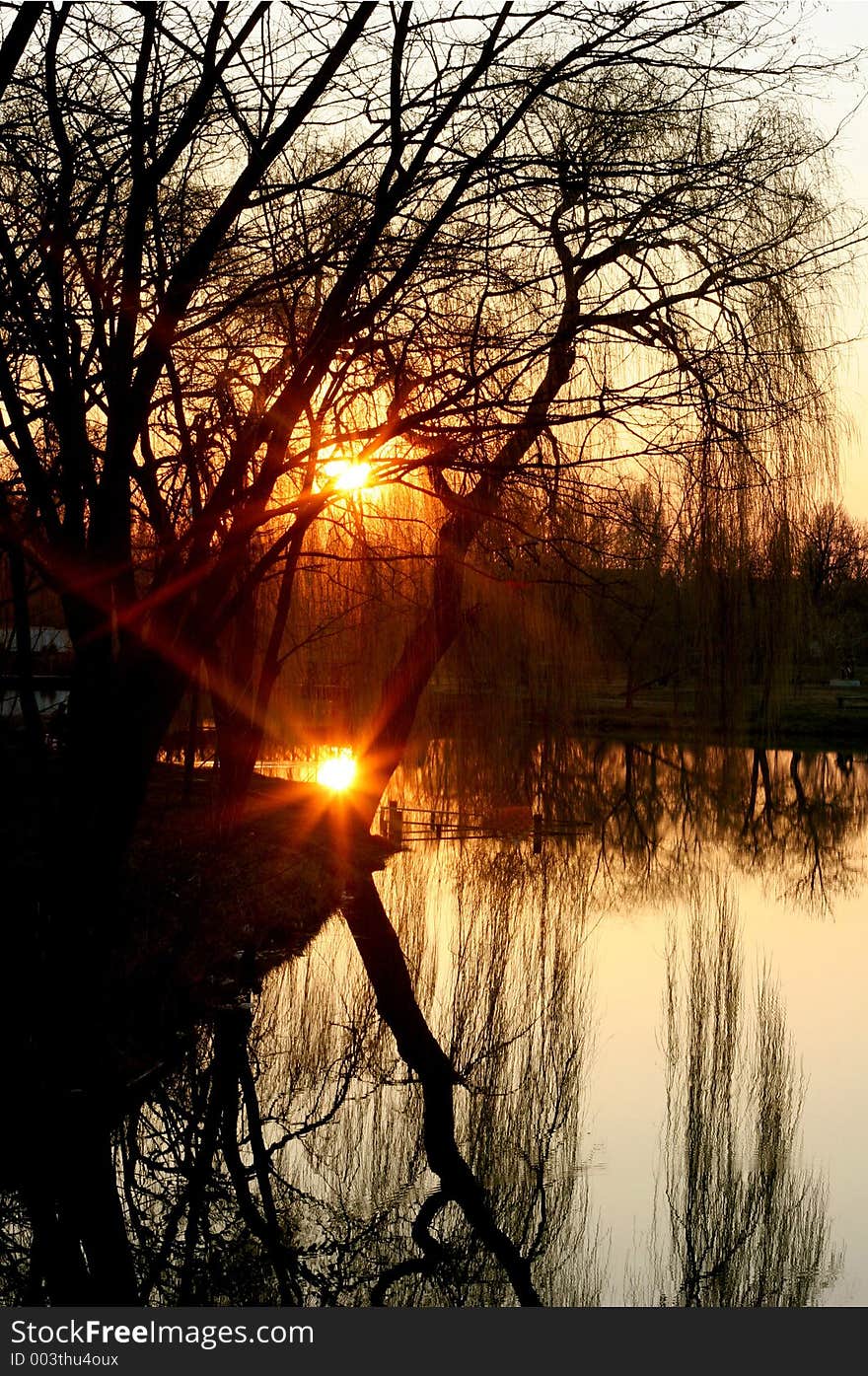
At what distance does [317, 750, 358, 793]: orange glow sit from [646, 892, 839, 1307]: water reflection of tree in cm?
642

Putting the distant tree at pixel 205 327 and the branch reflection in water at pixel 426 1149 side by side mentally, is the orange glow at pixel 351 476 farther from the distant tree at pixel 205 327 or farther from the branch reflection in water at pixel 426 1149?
the branch reflection in water at pixel 426 1149

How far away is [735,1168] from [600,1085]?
87 centimetres

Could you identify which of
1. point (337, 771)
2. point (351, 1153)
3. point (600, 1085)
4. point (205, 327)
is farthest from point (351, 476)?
point (337, 771)

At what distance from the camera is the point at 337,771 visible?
16.1 meters

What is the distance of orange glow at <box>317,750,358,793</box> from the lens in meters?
13.1

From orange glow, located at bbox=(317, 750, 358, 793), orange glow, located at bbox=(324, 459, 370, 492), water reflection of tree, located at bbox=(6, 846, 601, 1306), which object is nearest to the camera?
water reflection of tree, located at bbox=(6, 846, 601, 1306)

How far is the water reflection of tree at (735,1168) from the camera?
12.2 feet

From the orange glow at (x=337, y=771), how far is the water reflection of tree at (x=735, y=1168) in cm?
642

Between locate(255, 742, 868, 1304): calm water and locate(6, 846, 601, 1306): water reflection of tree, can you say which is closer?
locate(6, 846, 601, 1306): water reflection of tree

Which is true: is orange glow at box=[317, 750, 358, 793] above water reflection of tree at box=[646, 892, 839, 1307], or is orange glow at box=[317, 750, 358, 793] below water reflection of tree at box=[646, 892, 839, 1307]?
above

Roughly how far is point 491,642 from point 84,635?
7.05 m

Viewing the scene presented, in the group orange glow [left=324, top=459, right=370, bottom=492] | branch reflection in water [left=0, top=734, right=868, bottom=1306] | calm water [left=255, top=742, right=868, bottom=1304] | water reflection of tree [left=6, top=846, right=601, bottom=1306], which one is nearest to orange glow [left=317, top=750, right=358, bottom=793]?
calm water [left=255, top=742, right=868, bottom=1304]

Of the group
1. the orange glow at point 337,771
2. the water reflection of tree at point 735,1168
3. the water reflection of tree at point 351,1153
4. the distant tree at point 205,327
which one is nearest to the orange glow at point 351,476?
the distant tree at point 205,327

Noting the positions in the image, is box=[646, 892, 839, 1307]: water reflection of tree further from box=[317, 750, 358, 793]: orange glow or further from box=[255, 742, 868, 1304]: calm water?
box=[317, 750, 358, 793]: orange glow
